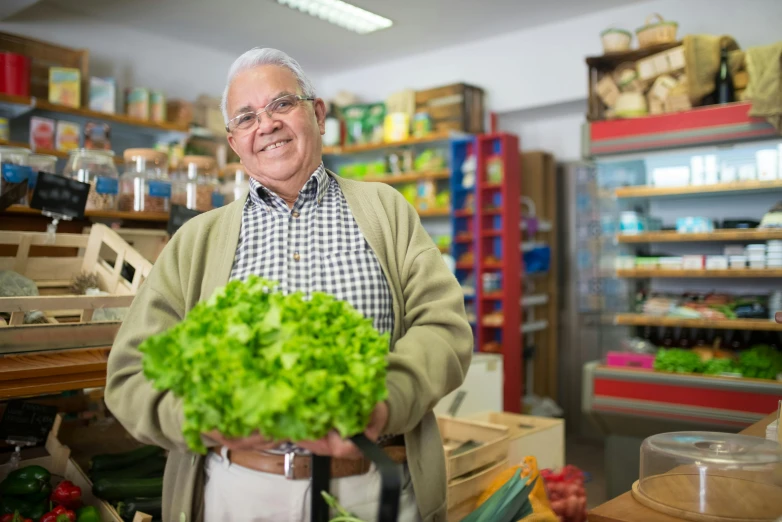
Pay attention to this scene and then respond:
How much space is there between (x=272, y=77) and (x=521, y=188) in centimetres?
Answer: 528

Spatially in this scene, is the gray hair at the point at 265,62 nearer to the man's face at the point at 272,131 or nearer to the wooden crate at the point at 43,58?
the man's face at the point at 272,131

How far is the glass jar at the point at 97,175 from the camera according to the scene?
304cm

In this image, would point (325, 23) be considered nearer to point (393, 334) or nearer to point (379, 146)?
point (379, 146)

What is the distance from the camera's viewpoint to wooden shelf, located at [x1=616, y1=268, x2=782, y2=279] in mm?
3983

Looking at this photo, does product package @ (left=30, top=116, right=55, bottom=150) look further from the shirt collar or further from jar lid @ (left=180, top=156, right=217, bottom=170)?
the shirt collar

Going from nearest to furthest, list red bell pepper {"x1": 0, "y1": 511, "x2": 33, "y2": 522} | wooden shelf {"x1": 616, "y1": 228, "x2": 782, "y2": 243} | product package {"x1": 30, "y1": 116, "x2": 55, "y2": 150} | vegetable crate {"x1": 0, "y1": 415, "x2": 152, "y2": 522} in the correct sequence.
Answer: red bell pepper {"x1": 0, "y1": 511, "x2": 33, "y2": 522} < vegetable crate {"x1": 0, "y1": 415, "x2": 152, "y2": 522} < wooden shelf {"x1": 616, "y1": 228, "x2": 782, "y2": 243} < product package {"x1": 30, "y1": 116, "x2": 55, "y2": 150}

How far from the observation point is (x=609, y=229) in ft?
15.1

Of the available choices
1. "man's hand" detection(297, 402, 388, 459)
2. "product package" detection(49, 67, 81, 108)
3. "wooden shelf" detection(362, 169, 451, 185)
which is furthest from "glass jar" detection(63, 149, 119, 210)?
"wooden shelf" detection(362, 169, 451, 185)

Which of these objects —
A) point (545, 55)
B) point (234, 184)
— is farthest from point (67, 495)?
point (545, 55)

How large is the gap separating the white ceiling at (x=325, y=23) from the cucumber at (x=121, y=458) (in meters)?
4.34

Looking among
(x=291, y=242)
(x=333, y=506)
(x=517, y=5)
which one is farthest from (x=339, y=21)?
(x=333, y=506)

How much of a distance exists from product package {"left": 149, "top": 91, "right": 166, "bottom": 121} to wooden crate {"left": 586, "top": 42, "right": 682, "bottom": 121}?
3.84 meters

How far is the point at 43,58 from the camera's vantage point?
18.2 feet

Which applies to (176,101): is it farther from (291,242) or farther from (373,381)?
(373,381)
